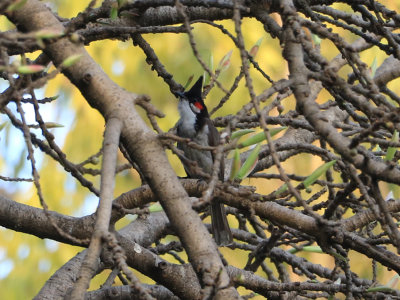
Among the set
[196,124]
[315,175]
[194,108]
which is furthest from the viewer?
[196,124]

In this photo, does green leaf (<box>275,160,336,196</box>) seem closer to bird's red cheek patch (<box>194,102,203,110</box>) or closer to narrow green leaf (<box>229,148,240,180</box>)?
narrow green leaf (<box>229,148,240,180</box>)

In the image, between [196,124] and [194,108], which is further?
[196,124]

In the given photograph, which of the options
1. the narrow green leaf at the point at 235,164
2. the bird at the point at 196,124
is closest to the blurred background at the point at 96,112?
the bird at the point at 196,124

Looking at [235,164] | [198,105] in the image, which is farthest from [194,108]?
[235,164]

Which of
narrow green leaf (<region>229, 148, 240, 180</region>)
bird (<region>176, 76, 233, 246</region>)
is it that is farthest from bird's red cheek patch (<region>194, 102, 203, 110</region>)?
narrow green leaf (<region>229, 148, 240, 180</region>)

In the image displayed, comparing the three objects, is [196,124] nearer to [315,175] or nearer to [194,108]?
[194,108]

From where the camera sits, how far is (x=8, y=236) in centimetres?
578

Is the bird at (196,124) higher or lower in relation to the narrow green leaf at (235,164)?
higher

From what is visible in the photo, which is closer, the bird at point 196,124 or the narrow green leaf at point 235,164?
the narrow green leaf at point 235,164

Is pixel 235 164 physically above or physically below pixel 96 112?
below

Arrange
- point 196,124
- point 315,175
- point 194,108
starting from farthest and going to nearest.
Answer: point 196,124, point 194,108, point 315,175

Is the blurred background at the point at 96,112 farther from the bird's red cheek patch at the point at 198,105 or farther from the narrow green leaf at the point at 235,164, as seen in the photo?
the narrow green leaf at the point at 235,164

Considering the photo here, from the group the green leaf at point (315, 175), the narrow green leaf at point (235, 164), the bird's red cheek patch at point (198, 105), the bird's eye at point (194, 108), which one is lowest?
the green leaf at point (315, 175)

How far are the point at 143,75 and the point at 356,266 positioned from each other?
8.19ft
